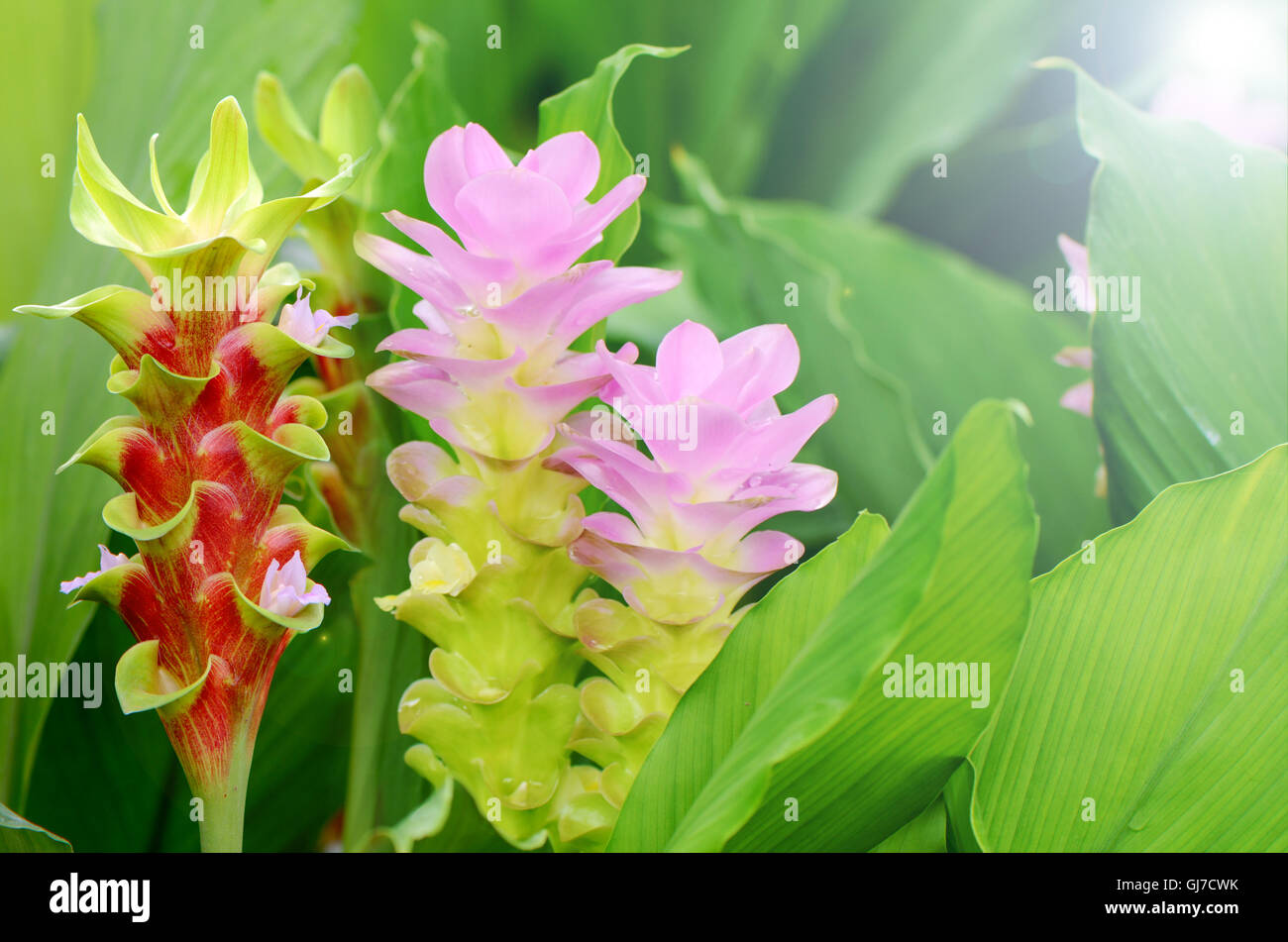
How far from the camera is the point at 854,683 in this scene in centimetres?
22

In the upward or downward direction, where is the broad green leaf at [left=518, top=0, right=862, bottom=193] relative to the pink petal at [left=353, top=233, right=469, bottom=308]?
upward

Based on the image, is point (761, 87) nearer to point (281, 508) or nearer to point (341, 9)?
point (341, 9)

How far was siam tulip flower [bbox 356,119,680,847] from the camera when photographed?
267mm

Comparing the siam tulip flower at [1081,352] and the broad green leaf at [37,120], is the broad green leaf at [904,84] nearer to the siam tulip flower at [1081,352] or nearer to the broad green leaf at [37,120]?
the siam tulip flower at [1081,352]

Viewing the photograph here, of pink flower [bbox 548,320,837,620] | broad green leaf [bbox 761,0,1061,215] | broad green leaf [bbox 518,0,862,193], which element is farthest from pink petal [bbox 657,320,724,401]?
broad green leaf [bbox 761,0,1061,215]

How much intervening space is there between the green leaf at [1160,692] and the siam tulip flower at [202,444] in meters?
0.22

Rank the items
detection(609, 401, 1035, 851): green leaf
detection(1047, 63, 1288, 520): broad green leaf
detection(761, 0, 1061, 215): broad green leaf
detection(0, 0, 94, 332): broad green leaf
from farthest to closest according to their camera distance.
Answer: detection(761, 0, 1061, 215): broad green leaf
detection(0, 0, 94, 332): broad green leaf
detection(1047, 63, 1288, 520): broad green leaf
detection(609, 401, 1035, 851): green leaf

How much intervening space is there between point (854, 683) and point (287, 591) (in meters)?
0.15

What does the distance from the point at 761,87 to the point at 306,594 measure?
0.55 m

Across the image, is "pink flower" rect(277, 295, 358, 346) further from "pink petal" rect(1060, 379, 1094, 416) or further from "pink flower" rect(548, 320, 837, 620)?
"pink petal" rect(1060, 379, 1094, 416)

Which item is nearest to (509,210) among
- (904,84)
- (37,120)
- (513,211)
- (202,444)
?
(513,211)

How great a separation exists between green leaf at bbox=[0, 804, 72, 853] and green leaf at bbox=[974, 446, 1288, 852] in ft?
0.94

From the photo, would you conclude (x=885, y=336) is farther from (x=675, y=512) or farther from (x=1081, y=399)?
(x=675, y=512)
